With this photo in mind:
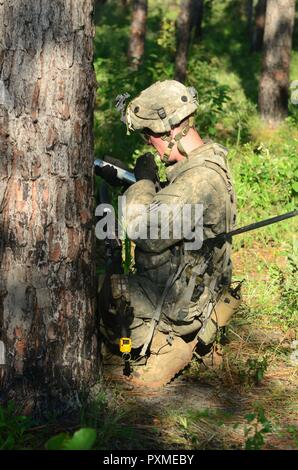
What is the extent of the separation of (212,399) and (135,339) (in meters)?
0.64

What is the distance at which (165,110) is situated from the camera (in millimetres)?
4527

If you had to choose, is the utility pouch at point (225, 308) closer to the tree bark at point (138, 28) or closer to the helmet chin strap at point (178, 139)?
the helmet chin strap at point (178, 139)

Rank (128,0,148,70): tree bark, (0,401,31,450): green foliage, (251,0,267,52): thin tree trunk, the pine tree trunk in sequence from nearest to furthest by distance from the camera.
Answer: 1. (0,401,31,450): green foliage
2. the pine tree trunk
3. (128,0,148,70): tree bark
4. (251,0,267,52): thin tree trunk

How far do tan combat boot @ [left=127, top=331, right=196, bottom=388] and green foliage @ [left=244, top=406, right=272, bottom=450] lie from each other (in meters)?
0.63

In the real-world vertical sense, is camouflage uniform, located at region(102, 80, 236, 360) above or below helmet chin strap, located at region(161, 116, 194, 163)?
below

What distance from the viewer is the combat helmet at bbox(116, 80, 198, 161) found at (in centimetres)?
452

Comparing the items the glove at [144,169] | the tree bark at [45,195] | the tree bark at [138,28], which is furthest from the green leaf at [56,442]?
the tree bark at [138,28]

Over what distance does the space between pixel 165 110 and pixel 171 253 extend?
0.96 meters

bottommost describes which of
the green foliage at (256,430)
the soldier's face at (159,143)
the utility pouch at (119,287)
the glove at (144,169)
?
the green foliage at (256,430)

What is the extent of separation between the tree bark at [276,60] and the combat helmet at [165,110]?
672 cm

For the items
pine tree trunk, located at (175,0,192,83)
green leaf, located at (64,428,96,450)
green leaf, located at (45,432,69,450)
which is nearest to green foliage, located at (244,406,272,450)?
green leaf, located at (64,428,96,450)

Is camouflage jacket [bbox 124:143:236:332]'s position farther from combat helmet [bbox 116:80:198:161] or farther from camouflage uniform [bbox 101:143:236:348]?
combat helmet [bbox 116:80:198:161]

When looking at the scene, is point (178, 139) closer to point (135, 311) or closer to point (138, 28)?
point (135, 311)

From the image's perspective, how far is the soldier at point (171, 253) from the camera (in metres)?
4.32
